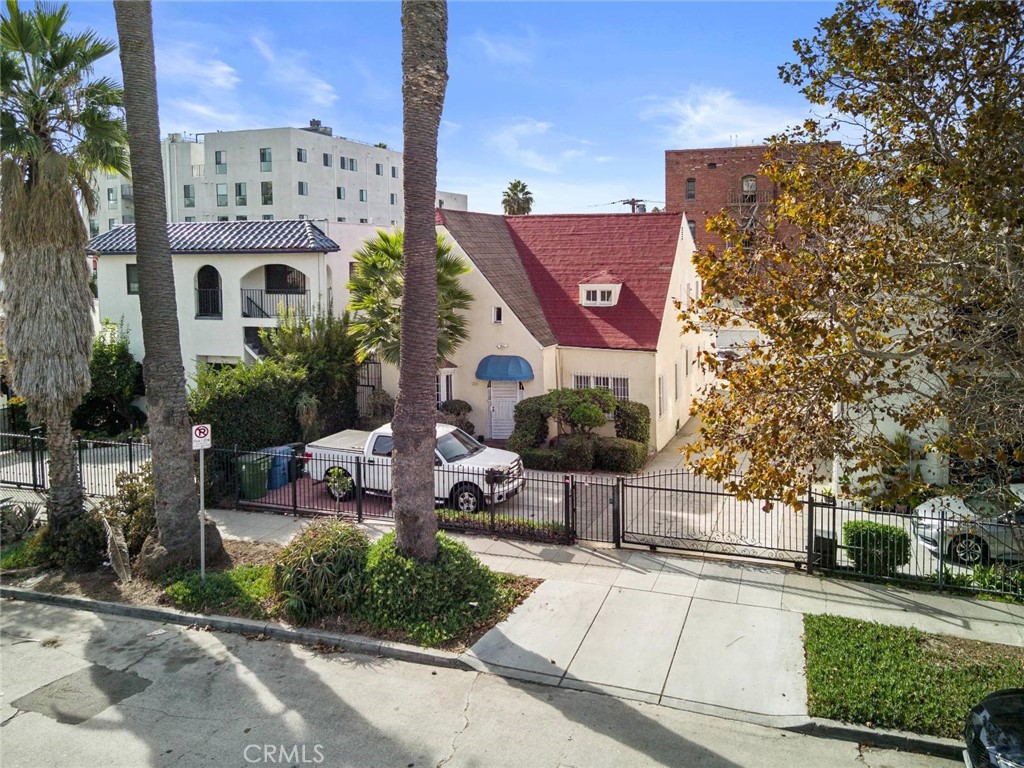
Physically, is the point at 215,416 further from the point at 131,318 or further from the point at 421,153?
the point at 131,318

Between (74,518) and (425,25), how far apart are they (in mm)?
10051

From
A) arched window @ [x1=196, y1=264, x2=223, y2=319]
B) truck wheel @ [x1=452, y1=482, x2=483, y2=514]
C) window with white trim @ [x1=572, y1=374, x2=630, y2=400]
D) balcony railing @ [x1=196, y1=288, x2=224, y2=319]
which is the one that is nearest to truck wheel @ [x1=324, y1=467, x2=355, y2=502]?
truck wheel @ [x1=452, y1=482, x2=483, y2=514]

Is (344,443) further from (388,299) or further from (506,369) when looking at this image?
(506,369)

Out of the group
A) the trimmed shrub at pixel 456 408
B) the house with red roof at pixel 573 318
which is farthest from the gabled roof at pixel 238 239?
the trimmed shrub at pixel 456 408

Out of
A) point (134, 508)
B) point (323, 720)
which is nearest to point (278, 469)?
point (134, 508)

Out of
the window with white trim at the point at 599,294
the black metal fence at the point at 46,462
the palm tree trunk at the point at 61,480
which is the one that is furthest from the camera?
the window with white trim at the point at 599,294

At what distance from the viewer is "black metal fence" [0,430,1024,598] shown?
40.3ft

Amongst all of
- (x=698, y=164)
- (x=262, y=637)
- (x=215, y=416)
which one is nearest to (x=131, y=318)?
(x=215, y=416)

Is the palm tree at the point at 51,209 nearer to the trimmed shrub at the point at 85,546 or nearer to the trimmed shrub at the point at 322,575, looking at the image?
the trimmed shrub at the point at 85,546

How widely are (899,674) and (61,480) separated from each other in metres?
13.3

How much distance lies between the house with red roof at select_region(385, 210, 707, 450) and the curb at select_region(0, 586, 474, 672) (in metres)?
12.2

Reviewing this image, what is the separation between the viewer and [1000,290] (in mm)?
8422

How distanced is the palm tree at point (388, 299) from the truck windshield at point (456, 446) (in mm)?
4348

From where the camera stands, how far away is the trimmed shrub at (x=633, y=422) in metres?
21.4
